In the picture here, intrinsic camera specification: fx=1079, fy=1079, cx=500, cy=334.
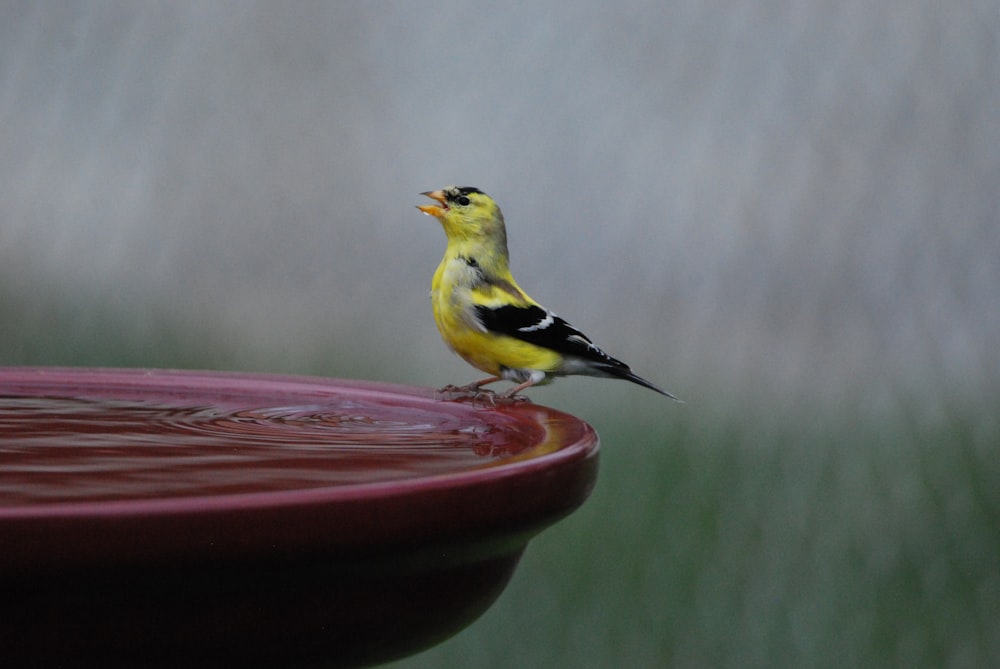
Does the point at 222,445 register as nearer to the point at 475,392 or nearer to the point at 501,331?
the point at 475,392

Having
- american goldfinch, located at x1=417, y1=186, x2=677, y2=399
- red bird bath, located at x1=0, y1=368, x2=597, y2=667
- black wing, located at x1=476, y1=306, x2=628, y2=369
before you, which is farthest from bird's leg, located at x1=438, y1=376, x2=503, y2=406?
red bird bath, located at x1=0, y1=368, x2=597, y2=667

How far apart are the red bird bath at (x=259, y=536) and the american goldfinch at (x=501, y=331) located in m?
1.03

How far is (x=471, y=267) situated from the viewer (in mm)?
2014

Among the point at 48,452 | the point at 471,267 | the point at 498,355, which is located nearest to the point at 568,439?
the point at 48,452

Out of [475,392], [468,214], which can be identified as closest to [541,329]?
[475,392]

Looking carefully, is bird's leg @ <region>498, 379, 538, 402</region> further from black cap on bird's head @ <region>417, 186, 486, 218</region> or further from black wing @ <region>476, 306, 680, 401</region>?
black cap on bird's head @ <region>417, 186, 486, 218</region>

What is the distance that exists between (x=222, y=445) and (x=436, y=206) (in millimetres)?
1441

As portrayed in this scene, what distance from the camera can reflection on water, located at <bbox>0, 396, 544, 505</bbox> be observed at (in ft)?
1.92

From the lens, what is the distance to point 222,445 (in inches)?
30.7

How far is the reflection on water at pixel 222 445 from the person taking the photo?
1.92 feet

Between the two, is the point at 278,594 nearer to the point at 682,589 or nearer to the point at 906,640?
the point at 682,589

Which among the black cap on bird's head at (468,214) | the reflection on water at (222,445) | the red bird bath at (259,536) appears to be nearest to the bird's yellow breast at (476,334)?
the black cap on bird's head at (468,214)

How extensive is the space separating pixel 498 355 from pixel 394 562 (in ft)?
4.43

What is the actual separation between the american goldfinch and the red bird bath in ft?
3.37
